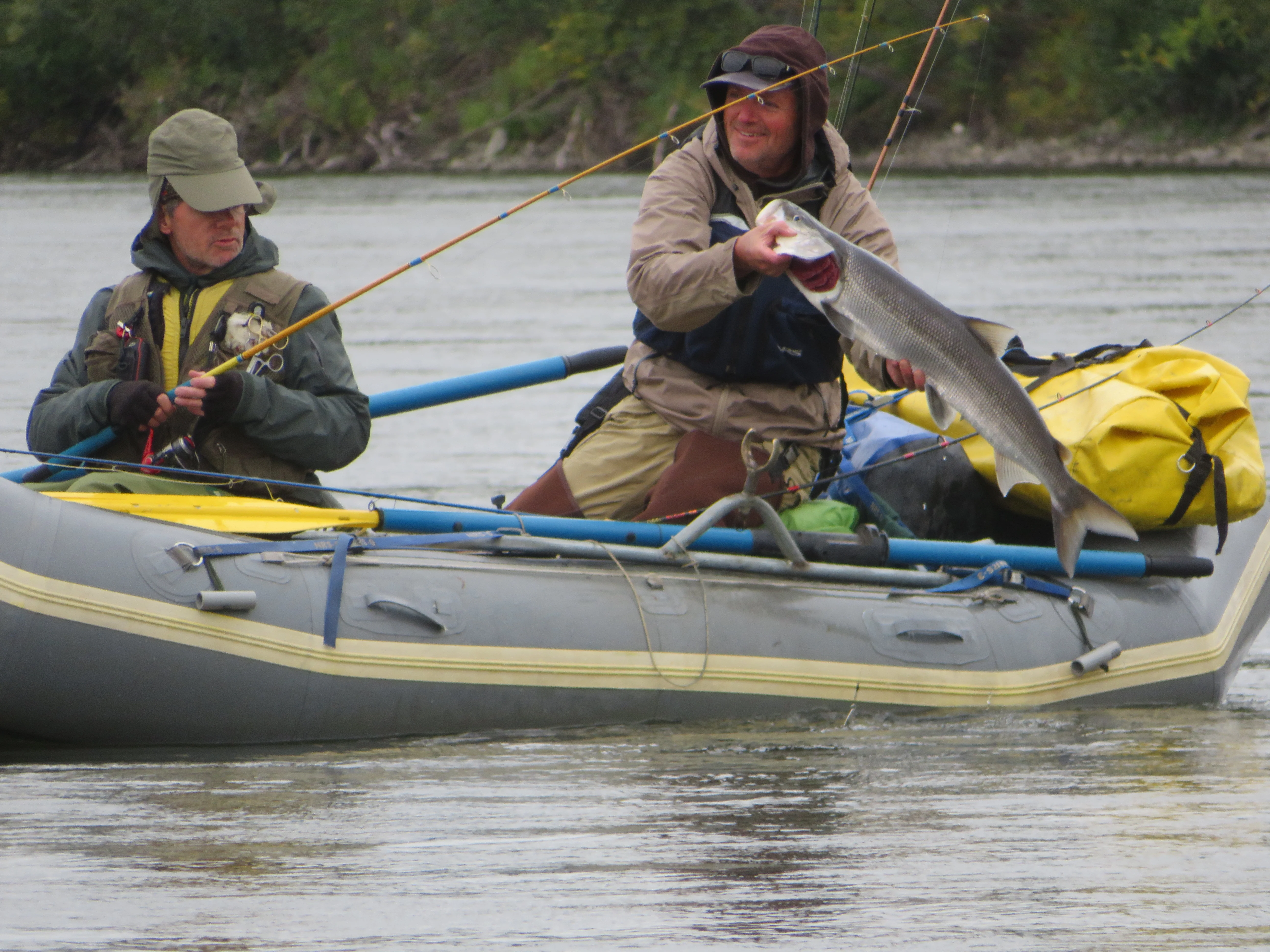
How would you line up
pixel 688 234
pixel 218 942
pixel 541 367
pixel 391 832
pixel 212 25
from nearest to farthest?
1. pixel 218 942
2. pixel 391 832
3. pixel 688 234
4. pixel 541 367
5. pixel 212 25

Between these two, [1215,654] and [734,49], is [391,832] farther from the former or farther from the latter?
[1215,654]

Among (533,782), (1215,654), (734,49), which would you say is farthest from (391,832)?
(1215,654)

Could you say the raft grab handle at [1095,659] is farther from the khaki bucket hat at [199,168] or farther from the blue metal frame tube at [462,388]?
the khaki bucket hat at [199,168]

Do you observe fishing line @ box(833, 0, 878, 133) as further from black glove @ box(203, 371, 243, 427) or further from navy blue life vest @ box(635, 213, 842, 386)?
black glove @ box(203, 371, 243, 427)

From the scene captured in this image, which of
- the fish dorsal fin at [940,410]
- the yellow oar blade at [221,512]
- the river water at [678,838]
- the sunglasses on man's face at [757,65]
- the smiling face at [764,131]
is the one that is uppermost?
the sunglasses on man's face at [757,65]

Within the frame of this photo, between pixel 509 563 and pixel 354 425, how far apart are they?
0.50 m

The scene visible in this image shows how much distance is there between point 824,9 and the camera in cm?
3684

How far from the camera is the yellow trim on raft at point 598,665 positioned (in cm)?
382

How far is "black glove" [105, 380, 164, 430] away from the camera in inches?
157

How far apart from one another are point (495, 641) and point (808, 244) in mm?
1182

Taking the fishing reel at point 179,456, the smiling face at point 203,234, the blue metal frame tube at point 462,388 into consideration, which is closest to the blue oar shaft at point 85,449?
the fishing reel at point 179,456

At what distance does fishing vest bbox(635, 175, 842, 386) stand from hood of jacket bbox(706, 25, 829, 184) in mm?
115

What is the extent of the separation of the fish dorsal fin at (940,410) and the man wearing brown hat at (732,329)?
0.22 m

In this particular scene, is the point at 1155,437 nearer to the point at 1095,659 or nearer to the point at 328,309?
the point at 1095,659
